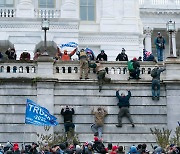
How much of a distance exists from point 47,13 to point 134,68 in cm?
1501

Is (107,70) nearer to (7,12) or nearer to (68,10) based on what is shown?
(68,10)

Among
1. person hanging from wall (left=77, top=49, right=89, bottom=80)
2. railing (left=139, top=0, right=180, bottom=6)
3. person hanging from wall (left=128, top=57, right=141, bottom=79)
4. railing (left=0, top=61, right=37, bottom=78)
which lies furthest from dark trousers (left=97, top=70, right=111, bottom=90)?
railing (left=139, top=0, right=180, bottom=6)

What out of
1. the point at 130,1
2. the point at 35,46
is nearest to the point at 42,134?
the point at 35,46

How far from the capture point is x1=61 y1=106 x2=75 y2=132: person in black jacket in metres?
38.7

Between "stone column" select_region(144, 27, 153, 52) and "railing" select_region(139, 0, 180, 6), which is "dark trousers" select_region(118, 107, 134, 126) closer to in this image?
"stone column" select_region(144, 27, 153, 52)

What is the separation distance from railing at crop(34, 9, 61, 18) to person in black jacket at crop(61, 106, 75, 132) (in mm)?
15286

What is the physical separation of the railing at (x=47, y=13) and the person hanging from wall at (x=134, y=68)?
47.5 feet

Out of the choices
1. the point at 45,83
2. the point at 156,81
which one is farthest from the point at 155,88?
the point at 45,83

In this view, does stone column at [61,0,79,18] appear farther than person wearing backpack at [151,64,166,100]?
Yes

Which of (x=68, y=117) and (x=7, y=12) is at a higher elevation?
(x=7, y=12)

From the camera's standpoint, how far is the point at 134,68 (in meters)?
39.8

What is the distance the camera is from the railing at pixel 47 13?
175 ft

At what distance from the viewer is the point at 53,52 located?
5369 centimetres

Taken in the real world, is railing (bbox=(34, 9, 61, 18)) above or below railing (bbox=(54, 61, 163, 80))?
above
